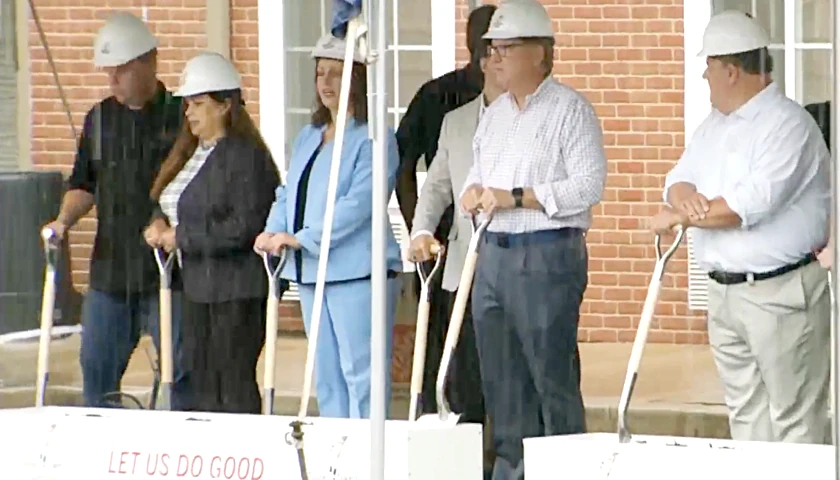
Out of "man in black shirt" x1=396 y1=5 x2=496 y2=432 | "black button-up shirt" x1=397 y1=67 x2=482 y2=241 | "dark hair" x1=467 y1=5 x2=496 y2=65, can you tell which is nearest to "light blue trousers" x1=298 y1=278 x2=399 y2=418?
"man in black shirt" x1=396 y1=5 x2=496 y2=432

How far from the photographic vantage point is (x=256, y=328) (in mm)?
5516

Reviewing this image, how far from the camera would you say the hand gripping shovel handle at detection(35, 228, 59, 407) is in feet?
18.0

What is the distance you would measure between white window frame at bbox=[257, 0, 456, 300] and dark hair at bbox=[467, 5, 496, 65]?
0.49m

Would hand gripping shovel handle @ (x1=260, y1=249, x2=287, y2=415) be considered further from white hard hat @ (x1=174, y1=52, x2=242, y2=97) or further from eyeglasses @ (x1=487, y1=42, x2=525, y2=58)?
eyeglasses @ (x1=487, y1=42, x2=525, y2=58)

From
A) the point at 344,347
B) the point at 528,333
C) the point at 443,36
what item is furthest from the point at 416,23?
the point at 528,333

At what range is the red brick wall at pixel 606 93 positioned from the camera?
20.8ft

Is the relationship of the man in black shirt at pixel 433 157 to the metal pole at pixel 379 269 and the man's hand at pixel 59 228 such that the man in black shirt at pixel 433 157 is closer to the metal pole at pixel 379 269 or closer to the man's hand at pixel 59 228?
the man's hand at pixel 59 228

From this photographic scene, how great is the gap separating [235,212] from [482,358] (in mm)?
878

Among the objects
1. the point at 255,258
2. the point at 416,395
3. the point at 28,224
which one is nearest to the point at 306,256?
the point at 255,258

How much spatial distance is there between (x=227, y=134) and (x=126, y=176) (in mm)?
497

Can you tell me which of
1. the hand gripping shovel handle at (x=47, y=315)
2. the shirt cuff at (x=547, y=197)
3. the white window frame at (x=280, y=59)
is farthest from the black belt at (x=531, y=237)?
the hand gripping shovel handle at (x=47, y=315)

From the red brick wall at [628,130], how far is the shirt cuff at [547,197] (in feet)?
4.79

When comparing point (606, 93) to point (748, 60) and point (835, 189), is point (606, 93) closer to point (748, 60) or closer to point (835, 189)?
point (748, 60)

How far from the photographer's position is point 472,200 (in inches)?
198
